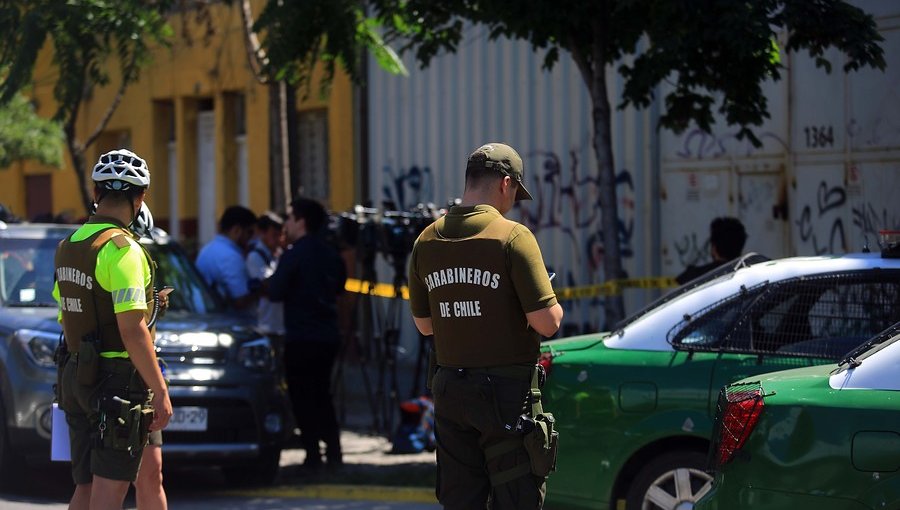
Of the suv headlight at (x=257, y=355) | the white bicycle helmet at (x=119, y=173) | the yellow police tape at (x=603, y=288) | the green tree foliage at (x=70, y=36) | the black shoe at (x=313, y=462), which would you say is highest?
the green tree foliage at (x=70, y=36)

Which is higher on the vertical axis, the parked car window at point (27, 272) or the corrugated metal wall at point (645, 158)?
the corrugated metal wall at point (645, 158)

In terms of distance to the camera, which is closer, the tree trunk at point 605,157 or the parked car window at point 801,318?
the parked car window at point 801,318

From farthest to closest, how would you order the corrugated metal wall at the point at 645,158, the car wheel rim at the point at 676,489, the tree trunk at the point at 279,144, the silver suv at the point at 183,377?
the tree trunk at the point at 279,144 → the corrugated metal wall at the point at 645,158 → the silver suv at the point at 183,377 → the car wheel rim at the point at 676,489

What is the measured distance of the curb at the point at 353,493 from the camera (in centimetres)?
875

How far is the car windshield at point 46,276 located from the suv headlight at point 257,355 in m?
0.70

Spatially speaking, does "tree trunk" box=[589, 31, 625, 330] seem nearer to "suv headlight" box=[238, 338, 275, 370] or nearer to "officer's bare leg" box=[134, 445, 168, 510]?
"suv headlight" box=[238, 338, 275, 370]

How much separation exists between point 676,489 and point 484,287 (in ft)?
6.68

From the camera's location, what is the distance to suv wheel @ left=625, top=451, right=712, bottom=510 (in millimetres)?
6527

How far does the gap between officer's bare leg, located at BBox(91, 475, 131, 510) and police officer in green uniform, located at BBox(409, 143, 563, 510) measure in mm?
1369

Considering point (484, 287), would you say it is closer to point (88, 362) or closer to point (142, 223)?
point (88, 362)

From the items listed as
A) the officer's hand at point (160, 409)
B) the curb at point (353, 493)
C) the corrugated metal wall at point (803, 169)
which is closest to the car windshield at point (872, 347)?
the officer's hand at point (160, 409)

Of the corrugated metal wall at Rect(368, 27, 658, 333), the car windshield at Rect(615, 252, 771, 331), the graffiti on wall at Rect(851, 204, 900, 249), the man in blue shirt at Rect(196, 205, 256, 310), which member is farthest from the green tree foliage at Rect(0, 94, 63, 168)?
the car windshield at Rect(615, 252, 771, 331)

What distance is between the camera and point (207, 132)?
19.5 metres

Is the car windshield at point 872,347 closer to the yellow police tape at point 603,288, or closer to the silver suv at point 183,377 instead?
the silver suv at point 183,377
